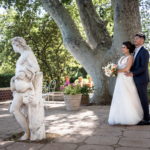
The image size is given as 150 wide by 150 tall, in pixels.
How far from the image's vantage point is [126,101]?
16.3ft

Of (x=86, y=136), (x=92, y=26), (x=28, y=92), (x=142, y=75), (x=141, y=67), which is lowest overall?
(x=86, y=136)

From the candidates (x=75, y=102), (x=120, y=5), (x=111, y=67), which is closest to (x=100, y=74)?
(x=75, y=102)

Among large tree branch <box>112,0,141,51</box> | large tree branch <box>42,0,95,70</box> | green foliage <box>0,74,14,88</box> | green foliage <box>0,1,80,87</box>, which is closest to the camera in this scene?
large tree branch <box>112,0,141,51</box>

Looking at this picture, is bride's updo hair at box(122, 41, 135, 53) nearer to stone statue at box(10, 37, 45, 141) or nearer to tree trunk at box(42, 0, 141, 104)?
stone statue at box(10, 37, 45, 141)

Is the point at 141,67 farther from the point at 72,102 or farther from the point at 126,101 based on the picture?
the point at 72,102

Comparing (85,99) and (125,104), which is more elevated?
(125,104)

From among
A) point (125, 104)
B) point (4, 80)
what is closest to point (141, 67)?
point (125, 104)

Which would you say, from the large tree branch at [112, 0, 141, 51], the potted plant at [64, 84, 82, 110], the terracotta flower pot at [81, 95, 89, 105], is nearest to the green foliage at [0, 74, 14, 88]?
the terracotta flower pot at [81, 95, 89, 105]

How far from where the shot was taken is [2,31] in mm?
15719

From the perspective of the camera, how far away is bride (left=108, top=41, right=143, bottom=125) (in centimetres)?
490

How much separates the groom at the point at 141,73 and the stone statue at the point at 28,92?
2.05 m

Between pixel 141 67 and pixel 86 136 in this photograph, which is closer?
pixel 86 136

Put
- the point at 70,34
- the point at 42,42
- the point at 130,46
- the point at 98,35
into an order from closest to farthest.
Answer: the point at 130,46 < the point at 70,34 < the point at 98,35 < the point at 42,42

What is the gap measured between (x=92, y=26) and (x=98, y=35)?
1.25ft
